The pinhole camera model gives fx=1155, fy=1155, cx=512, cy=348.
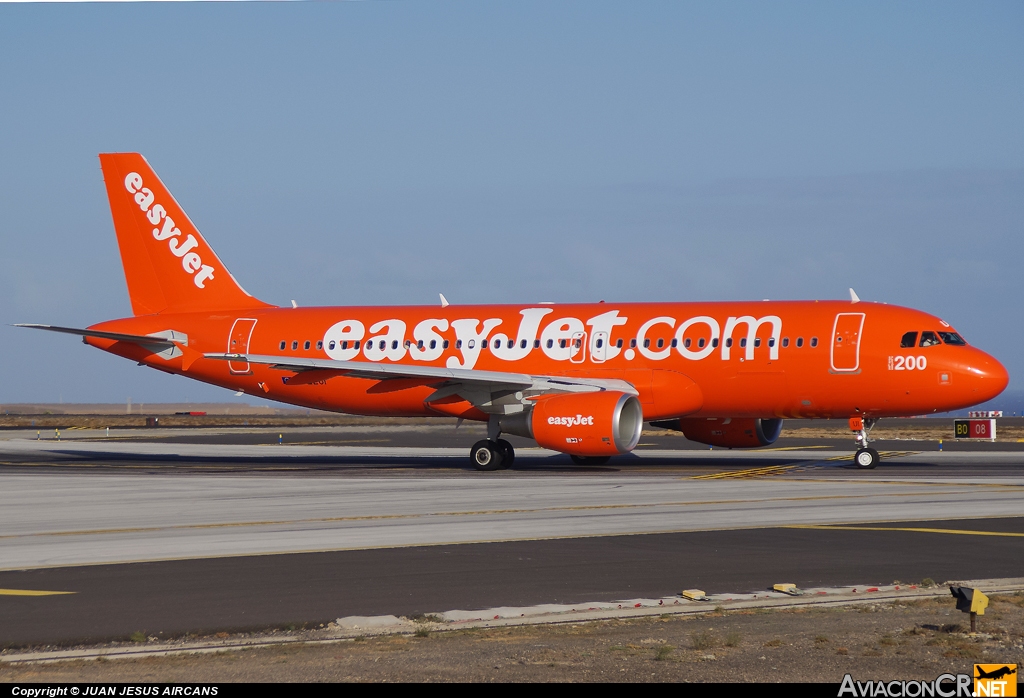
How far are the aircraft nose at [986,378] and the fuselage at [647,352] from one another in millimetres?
36

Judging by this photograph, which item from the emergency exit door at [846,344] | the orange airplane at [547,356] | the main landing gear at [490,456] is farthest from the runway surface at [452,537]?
the emergency exit door at [846,344]

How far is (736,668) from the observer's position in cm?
825

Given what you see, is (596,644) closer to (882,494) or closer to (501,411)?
(882,494)

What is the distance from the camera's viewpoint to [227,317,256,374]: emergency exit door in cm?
3775

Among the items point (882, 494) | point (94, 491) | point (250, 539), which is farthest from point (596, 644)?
point (94, 491)

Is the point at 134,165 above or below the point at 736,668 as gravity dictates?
above

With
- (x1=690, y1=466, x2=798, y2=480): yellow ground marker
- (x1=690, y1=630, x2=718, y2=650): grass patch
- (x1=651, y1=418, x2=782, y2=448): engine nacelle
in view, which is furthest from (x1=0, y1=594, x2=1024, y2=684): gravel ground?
(x1=651, y1=418, x2=782, y2=448): engine nacelle

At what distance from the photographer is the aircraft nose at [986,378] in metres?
29.8

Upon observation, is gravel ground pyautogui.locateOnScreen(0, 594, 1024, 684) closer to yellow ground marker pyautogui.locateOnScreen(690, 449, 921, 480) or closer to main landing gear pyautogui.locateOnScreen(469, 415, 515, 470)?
yellow ground marker pyautogui.locateOnScreen(690, 449, 921, 480)

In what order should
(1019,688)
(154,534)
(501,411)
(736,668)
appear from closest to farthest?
(1019,688) < (736,668) < (154,534) < (501,411)

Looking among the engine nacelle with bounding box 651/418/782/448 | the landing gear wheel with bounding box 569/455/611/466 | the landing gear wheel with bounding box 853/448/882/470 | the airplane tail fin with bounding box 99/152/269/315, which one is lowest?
the landing gear wheel with bounding box 569/455/611/466

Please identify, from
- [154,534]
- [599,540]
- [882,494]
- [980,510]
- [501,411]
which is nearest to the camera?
[599,540]

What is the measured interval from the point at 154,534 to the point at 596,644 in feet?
35.8

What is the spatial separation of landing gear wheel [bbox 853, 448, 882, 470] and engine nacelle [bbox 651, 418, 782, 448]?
146 inches
